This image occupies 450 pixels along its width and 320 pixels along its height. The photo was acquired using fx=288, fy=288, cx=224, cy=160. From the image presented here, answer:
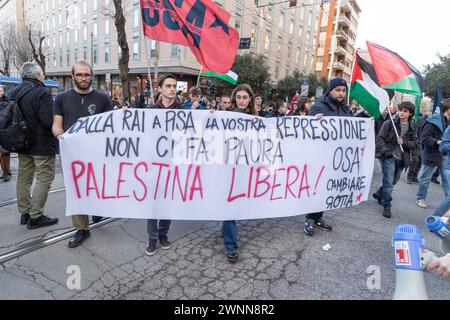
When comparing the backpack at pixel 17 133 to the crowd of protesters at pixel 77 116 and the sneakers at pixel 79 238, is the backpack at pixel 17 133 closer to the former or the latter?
the crowd of protesters at pixel 77 116

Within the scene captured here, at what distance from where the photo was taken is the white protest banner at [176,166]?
3062 mm

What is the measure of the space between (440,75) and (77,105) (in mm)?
29013

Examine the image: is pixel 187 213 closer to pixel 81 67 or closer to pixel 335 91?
pixel 81 67

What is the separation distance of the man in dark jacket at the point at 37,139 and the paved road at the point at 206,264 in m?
0.41

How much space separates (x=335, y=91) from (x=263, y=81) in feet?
96.2

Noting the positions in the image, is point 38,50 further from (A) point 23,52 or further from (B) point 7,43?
(B) point 7,43

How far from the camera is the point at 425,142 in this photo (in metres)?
5.31

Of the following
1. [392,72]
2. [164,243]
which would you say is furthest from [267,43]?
[164,243]

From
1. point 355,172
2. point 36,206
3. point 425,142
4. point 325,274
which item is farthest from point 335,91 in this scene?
point 36,206

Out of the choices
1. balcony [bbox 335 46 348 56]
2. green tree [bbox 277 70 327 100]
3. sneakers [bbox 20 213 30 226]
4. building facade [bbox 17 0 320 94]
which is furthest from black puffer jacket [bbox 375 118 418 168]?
balcony [bbox 335 46 348 56]

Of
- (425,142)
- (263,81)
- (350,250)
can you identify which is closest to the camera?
(350,250)

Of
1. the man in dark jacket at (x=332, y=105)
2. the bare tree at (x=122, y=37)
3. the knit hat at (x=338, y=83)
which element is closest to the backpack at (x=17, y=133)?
the man in dark jacket at (x=332, y=105)

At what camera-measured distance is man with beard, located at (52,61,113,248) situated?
3.26 m

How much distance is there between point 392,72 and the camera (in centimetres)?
435
